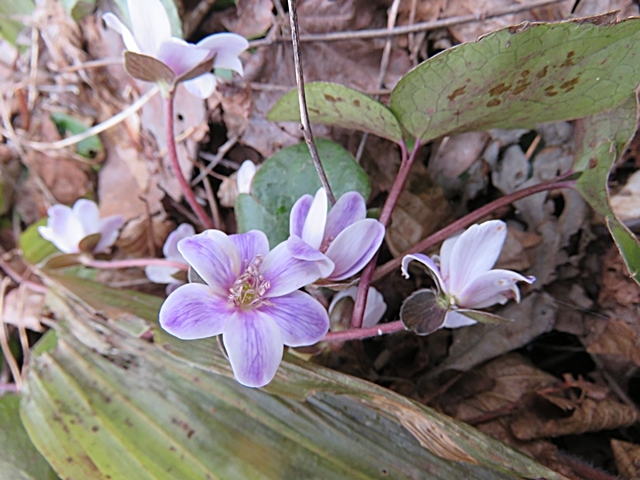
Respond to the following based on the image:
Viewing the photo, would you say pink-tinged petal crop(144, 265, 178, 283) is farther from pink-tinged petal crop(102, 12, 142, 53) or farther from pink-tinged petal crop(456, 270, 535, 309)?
pink-tinged petal crop(456, 270, 535, 309)

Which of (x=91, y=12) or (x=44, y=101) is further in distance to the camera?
(x=44, y=101)

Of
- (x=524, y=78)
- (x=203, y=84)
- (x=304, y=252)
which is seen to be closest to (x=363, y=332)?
(x=304, y=252)

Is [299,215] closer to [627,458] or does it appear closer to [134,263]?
[134,263]

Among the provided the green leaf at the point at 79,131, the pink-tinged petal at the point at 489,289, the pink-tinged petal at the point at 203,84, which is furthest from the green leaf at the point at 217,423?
the green leaf at the point at 79,131

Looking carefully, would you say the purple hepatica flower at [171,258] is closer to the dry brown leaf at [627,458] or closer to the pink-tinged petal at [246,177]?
the pink-tinged petal at [246,177]

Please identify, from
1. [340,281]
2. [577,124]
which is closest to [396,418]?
[340,281]

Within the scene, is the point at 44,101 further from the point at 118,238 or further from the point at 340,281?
the point at 340,281
